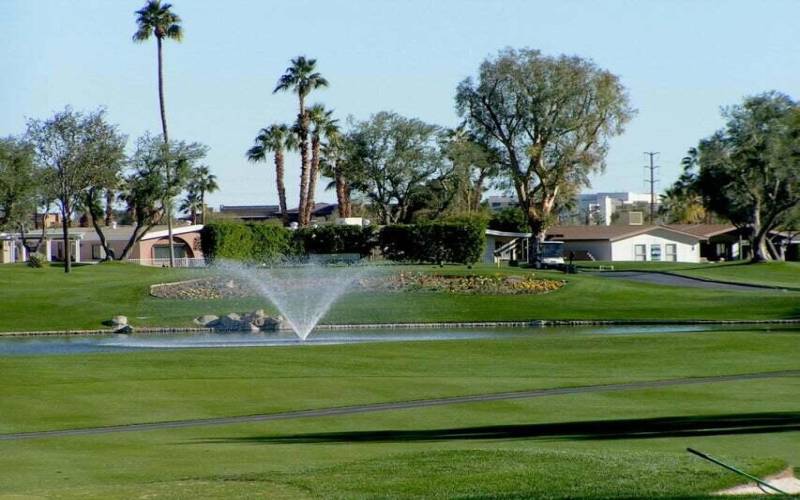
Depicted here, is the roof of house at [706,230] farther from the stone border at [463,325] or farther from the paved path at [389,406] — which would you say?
the paved path at [389,406]

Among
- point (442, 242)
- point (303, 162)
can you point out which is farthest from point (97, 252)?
point (442, 242)

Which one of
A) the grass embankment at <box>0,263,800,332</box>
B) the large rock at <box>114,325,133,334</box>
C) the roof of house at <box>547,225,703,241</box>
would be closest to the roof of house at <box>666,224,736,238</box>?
the roof of house at <box>547,225,703,241</box>

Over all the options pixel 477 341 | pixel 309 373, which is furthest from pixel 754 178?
pixel 309 373

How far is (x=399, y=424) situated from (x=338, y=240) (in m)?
66.4

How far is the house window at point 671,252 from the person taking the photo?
111312mm

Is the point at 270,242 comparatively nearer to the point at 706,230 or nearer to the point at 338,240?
the point at 338,240

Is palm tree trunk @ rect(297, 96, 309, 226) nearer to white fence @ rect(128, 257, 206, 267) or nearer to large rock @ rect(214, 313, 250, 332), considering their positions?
white fence @ rect(128, 257, 206, 267)

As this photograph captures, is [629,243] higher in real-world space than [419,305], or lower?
higher

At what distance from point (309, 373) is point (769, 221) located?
222ft

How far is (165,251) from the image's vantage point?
333 ft

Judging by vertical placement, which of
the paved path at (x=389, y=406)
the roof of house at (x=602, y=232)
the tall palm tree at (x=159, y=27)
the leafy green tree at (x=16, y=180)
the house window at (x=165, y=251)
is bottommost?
the paved path at (x=389, y=406)

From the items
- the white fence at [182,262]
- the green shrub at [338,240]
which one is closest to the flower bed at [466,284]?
the green shrub at [338,240]

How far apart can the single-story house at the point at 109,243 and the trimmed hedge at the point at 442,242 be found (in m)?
→ 18.1

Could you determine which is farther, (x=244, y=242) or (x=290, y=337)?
(x=244, y=242)
